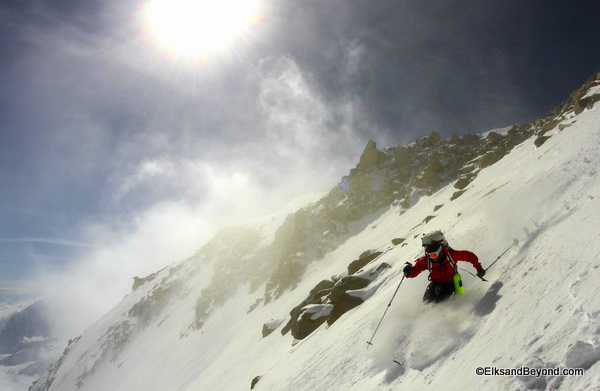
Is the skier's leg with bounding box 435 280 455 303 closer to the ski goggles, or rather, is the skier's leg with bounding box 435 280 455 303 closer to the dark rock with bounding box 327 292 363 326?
the ski goggles

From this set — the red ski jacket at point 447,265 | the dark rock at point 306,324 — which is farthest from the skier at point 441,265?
the dark rock at point 306,324

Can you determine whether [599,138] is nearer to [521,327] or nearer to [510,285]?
[510,285]

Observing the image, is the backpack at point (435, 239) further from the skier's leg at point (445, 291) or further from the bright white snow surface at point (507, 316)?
the bright white snow surface at point (507, 316)

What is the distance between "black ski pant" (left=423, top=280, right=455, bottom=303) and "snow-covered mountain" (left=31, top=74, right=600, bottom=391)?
29cm

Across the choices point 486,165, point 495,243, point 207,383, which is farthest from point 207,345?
point 495,243

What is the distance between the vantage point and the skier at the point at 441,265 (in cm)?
741

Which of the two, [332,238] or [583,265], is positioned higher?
[332,238]

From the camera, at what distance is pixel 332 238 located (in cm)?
5578

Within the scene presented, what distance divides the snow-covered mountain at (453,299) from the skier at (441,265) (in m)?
0.36

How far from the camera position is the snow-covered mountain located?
472cm

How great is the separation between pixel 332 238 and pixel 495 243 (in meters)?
47.8

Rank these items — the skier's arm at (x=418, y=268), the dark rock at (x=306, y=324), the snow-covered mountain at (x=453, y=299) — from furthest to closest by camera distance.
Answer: the dark rock at (x=306, y=324)
the skier's arm at (x=418, y=268)
the snow-covered mountain at (x=453, y=299)

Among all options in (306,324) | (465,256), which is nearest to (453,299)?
(465,256)

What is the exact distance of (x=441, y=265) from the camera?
24.6ft
